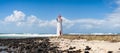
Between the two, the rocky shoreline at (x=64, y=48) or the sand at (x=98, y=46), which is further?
the rocky shoreline at (x=64, y=48)

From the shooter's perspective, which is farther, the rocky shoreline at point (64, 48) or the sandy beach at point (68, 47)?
the sandy beach at point (68, 47)

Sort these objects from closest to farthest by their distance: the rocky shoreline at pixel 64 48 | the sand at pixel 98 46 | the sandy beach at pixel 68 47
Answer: the sand at pixel 98 46
the rocky shoreline at pixel 64 48
the sandy beach at pixel 68 47

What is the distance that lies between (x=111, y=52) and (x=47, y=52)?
5791 mm

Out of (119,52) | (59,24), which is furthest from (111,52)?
(59,24)

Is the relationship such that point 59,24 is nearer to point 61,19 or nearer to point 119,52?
point 61,19

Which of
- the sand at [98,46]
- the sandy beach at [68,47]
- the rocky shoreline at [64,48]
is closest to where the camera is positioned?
the sand at [98,46]

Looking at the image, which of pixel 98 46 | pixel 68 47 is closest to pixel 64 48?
pixel 68 47

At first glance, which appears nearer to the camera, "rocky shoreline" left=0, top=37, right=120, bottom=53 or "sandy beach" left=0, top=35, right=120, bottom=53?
"rocky shoreline" left=0, top=37, right=120, bottom=53

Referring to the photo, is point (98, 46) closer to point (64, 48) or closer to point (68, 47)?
point (68, 47)

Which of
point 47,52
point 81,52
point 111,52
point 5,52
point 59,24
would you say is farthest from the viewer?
point 59,24

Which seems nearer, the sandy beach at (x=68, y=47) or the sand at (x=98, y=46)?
the sand at (x=98, y=46)

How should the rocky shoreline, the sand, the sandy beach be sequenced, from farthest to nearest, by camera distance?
the sandy beach → the rocky shoreline → the sand

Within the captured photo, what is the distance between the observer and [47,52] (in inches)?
890

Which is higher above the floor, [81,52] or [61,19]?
[61,19]
